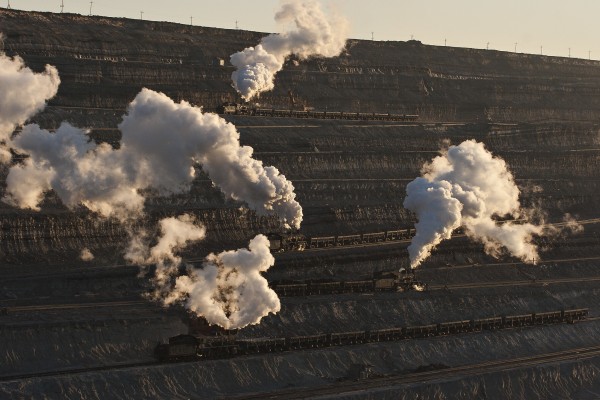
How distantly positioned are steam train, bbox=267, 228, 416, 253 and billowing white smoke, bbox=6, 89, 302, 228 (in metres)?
6.32

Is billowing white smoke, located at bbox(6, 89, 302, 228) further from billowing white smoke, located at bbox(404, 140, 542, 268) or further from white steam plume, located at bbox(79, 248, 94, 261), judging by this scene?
billowing white smoke, located at bbox(404, 140, 542, 268)

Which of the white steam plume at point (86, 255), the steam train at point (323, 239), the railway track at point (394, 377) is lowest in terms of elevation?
the railway track at point (394, 377)

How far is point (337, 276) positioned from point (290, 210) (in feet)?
37.3

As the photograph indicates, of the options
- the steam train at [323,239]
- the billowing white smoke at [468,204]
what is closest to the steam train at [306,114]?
the billowing white smoke at [468,204]

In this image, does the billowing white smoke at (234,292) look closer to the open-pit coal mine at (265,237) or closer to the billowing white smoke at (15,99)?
the open-pit coal mine at (265,237)

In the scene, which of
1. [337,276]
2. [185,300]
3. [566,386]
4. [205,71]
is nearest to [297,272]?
[337,276]

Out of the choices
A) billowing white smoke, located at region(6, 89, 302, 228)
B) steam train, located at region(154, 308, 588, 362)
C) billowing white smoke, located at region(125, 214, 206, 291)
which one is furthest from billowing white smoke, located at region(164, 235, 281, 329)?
billowing white smoke, located at region(125, 214, 206, 291)

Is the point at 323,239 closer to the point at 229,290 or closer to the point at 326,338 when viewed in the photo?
the point at 326,338

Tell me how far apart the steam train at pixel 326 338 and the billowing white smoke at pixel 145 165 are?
9.73 meters

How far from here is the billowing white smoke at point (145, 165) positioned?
82375 millimetres

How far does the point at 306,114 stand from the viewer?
133 m

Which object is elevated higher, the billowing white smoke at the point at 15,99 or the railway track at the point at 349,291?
the billowing white smoke at the point at 15,99

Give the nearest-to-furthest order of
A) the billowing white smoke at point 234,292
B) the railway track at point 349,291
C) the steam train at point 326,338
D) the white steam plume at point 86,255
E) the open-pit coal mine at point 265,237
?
the steam train at point 326,338
the open-pit coal mine at point 265,237
the billowing white smoke at point 234,292
the railway track at point 349,291
the white steam plume at point 86,255

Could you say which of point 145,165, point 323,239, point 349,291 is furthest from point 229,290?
point 323,239
